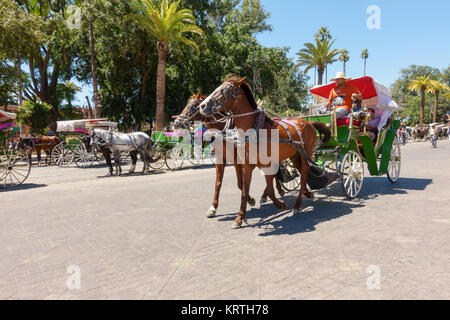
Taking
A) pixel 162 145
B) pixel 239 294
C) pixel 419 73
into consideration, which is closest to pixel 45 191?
pixel 162 145

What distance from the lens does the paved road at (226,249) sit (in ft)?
9.23

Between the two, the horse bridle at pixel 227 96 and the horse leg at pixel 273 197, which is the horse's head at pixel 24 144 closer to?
the horse leg at pixel 273 197

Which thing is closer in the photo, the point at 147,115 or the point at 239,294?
the point at 239,294

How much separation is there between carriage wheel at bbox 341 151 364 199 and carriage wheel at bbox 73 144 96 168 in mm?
12419

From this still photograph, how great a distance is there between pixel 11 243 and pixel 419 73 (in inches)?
3062

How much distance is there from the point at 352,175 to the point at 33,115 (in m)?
22.1

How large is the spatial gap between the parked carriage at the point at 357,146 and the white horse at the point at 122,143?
661 centimetres

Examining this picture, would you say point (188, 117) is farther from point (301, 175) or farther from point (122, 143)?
point (122, 143)

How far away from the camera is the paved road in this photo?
2.81m

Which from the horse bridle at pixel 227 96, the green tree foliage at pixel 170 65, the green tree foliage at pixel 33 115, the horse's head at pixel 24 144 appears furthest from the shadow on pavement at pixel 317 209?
the green tree foliage at pixel 33 115

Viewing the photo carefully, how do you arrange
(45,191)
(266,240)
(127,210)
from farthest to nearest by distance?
(45,191)
(127,210)
(266,240)

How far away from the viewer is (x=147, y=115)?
83.7 ft
